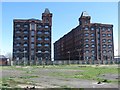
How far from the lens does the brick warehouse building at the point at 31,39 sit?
100m

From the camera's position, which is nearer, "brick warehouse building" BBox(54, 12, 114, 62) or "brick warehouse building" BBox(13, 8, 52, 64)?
"brick warehouse building" BBox(13, 8, 52, 64)

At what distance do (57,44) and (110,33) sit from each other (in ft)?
194

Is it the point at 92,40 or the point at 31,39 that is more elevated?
the point at 92,40

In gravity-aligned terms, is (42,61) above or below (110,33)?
below

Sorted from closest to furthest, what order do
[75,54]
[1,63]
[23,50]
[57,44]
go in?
[1,63]
[23,50]
[75,54]
[57,44]

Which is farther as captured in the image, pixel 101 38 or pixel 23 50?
pixel 101 38

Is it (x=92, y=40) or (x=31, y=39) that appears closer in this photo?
(x=31, y=39)

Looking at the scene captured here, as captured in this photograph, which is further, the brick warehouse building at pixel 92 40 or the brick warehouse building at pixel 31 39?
the brick warehouse building at pixel 92 40

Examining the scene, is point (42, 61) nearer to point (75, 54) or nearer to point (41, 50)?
point (41, 50)

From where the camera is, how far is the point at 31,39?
103m

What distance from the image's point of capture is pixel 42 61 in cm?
9544

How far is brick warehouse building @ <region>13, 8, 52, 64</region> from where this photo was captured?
100m

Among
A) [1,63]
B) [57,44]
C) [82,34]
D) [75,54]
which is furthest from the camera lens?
[57,44]

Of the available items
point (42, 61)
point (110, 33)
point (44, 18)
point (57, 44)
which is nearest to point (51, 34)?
point (44, 18)
